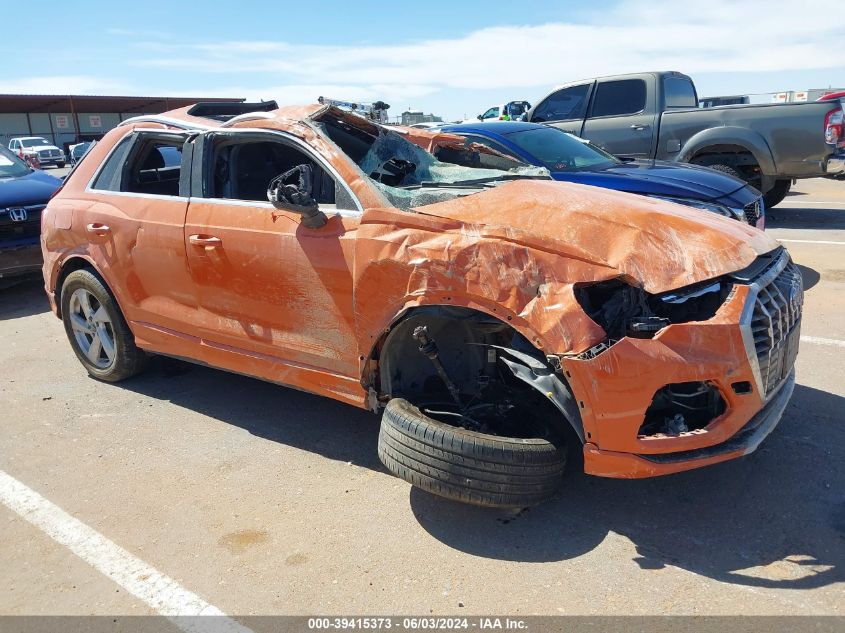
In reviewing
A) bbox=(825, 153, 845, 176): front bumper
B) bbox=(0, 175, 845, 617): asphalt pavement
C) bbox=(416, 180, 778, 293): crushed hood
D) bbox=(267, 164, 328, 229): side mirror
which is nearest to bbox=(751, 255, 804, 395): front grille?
bbox=(416, 180, 778, 293): crushed hood

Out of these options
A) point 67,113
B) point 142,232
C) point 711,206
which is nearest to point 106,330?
point 142,232

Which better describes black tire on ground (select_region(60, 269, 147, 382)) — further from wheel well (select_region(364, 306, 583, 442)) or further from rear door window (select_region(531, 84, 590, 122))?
rear door window (select_region(531, 84, 590, 122))

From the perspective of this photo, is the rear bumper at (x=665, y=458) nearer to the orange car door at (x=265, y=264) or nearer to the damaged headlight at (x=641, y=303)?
the damaged headlight at (x=641, y=303)

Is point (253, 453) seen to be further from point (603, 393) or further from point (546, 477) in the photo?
point (603, 393)

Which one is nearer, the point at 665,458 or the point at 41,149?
the point at 665,458

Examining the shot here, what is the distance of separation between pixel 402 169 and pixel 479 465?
72.5 inches

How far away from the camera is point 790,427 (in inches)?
156

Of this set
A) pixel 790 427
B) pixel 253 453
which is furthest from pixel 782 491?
pixel 253 453

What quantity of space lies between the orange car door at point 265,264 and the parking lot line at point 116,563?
1206mm

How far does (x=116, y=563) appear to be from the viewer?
3104mm

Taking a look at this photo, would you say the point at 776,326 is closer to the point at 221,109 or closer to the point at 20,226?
the point at 221,109

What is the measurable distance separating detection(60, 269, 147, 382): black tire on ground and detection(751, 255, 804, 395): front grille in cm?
401

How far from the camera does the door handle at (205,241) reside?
398cm

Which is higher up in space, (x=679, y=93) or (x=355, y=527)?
(x=679, y=93)
